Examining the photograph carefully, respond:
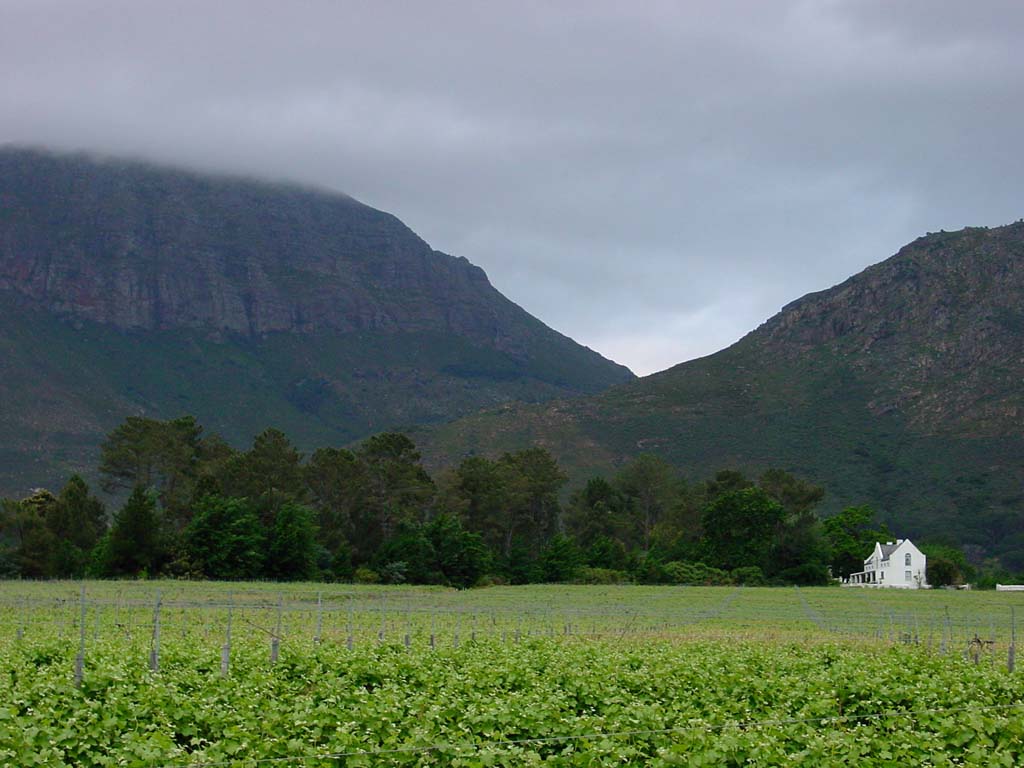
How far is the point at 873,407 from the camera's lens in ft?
342

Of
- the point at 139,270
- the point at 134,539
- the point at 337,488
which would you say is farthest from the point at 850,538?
the point at 139,270

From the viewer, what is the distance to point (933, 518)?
91688mm

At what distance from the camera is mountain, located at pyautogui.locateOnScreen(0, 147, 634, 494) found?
401 feet

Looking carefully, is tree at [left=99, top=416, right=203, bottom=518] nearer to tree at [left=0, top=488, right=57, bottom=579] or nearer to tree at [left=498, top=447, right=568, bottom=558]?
tree at [left=0, top=488, right=57, bottom=579]

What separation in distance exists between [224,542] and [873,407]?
66.1 m

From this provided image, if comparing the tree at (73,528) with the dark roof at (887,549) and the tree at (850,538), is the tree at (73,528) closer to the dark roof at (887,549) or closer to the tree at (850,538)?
the tree at (850,538)

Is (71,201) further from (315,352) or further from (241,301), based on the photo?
(315,352)

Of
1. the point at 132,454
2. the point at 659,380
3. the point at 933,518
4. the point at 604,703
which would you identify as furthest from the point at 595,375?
the point at 604,703

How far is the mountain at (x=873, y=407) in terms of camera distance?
93562mm

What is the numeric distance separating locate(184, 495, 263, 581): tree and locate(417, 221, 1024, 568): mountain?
4278cm

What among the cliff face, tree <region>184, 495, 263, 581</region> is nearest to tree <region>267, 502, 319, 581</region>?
tree <region>184, 495, 263, 581</region>

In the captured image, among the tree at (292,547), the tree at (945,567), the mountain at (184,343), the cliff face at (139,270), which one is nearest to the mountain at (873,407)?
the tree at (945,567)

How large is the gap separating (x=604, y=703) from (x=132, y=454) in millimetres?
66311

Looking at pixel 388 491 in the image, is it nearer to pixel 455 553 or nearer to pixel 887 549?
pixel 455 553
